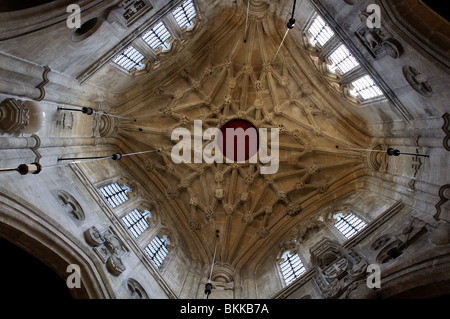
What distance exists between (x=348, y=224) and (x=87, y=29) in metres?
11.7

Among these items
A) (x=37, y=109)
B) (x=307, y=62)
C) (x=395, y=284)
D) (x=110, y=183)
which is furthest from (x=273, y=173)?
(x=37, y=109)

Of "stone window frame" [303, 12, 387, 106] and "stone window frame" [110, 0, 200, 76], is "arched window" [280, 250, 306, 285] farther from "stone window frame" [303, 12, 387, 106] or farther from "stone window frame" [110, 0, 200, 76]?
"stone window frame" [110, 0, 200, 76]

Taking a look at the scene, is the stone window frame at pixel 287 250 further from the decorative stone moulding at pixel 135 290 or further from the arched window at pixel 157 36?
the arched window at pixel 157 36

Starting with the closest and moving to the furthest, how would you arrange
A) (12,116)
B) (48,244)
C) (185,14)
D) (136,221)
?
(12,116)
(48,244)
(136,221)
(185,14)

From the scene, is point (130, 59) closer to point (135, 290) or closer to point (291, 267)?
point (135, 290)

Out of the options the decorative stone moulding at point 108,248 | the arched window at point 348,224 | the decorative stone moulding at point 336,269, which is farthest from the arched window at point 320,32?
the decorative stone moulding at point 108,248

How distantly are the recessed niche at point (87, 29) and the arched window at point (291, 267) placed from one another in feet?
36.6

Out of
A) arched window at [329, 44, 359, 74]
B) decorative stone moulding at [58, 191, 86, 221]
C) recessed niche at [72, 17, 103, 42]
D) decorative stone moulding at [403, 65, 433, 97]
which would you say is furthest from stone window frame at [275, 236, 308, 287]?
recessed niche at [72, 17, 103, 42]

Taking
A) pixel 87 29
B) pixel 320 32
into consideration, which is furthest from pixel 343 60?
pixel 87 29

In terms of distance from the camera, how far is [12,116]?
28.5ft

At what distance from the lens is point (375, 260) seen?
955 cm

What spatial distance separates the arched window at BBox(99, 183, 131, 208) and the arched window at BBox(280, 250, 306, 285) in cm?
754

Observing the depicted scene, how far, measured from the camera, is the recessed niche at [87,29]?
32.5 feet

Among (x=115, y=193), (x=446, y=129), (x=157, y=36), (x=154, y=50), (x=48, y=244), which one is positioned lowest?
(x=48, y=244)
